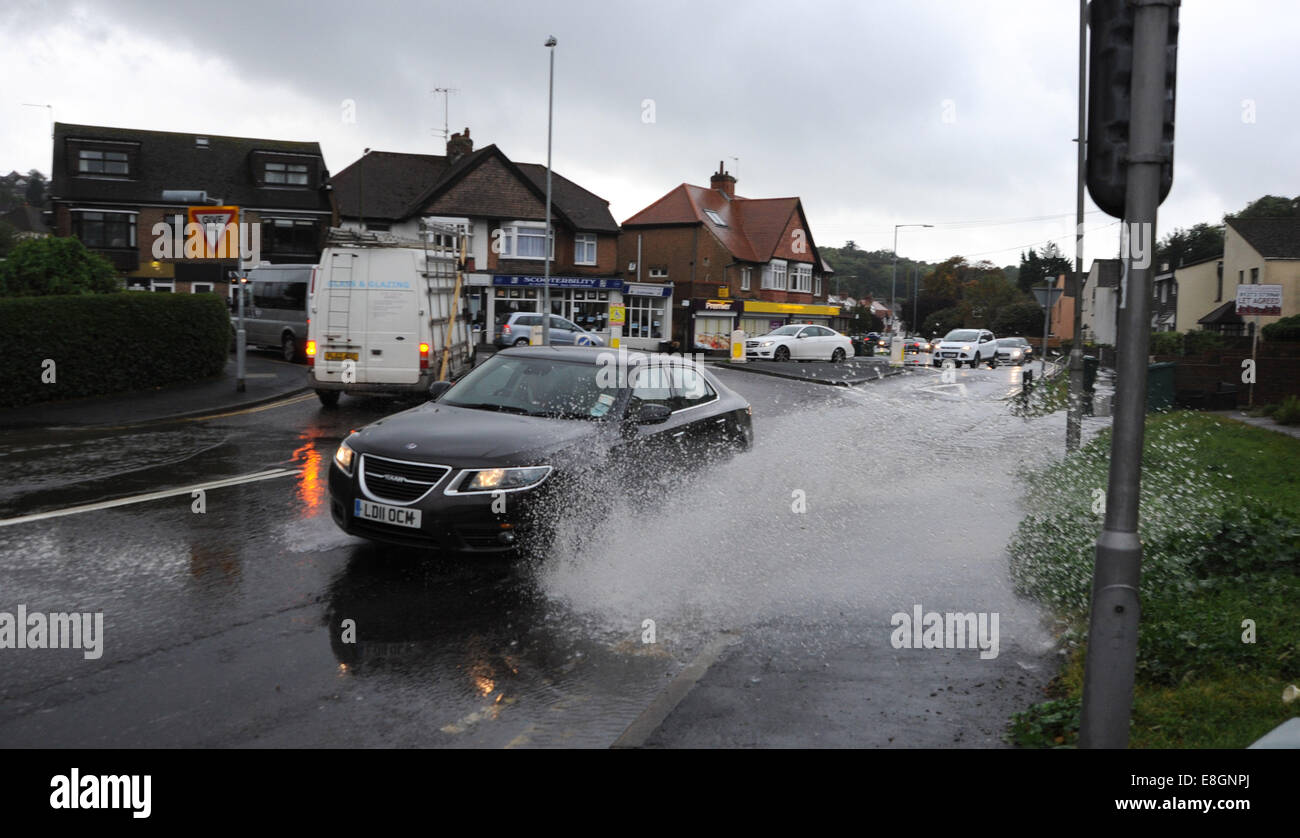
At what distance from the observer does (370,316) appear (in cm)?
1636

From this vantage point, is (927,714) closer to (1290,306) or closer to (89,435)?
(89,435)

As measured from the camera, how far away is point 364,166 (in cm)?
5162

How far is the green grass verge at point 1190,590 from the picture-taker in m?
4.24

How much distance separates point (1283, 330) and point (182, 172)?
150 feet

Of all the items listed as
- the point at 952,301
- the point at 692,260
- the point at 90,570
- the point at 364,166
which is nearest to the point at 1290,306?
the point at 692,260

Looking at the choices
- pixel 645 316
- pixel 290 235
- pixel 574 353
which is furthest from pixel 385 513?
pixel 645 316

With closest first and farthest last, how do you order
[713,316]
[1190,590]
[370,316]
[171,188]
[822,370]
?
[1190,590] → [370,316] → [822,370] → [171,188] → [713,316]

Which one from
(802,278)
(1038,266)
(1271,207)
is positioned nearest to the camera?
(802,278)

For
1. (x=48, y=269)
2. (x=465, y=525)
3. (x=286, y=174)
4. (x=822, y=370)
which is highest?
(x=286, y=174)

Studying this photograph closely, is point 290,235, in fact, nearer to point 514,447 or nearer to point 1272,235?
point 514,447

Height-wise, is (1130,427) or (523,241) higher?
(523,241)

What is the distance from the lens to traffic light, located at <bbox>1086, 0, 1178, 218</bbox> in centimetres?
364

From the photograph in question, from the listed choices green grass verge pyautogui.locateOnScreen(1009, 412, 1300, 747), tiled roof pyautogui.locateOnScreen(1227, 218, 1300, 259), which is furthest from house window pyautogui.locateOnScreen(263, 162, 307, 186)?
tiled roof pyautogui.locateOnScreen(1227, 218, 1300, 259)
